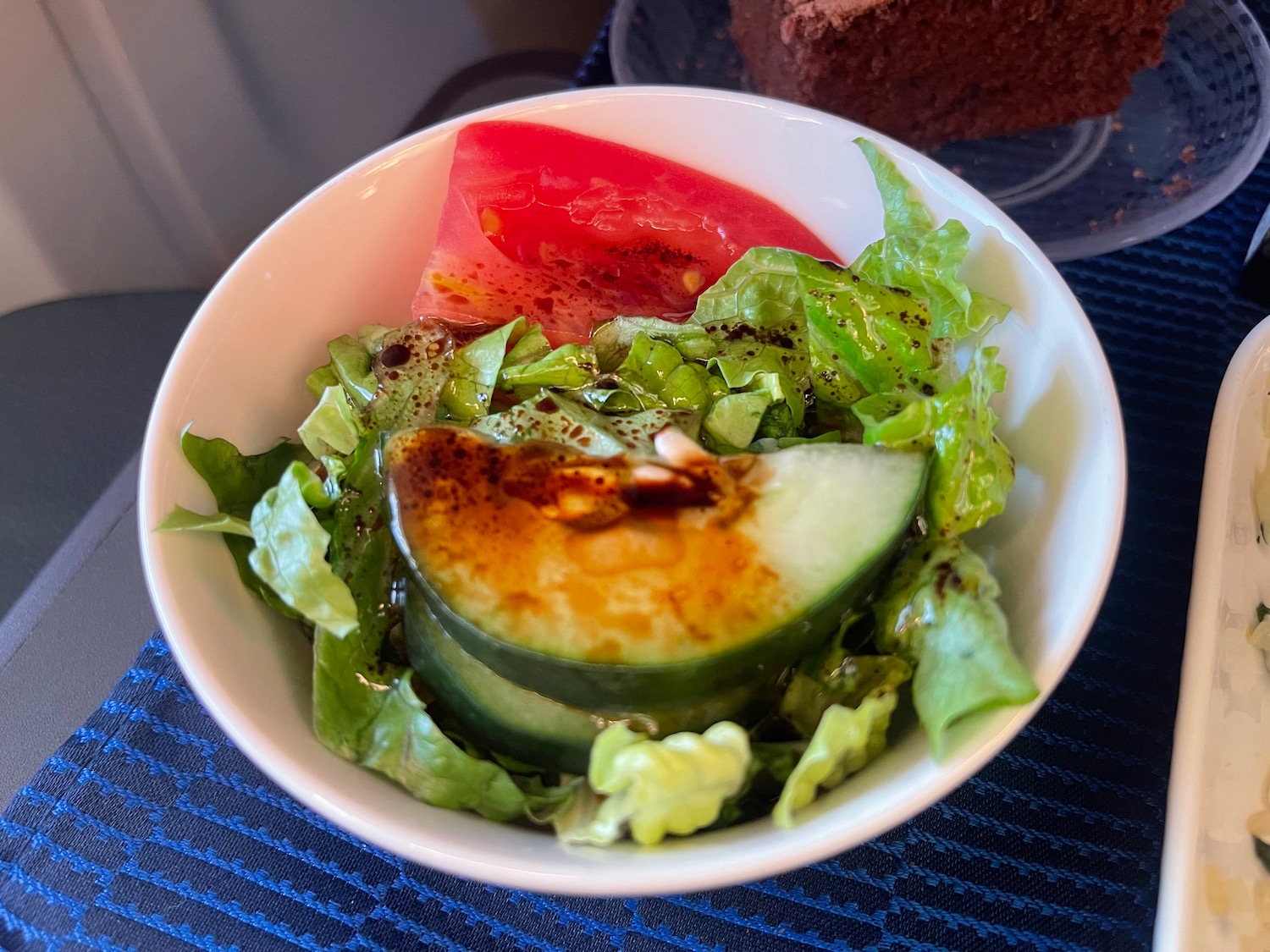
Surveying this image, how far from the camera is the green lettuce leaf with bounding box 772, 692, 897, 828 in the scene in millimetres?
426

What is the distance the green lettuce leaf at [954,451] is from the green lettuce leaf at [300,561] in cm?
31

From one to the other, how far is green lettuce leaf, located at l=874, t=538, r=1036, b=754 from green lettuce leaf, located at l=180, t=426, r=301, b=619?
1.17 ft

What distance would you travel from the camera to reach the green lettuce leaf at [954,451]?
50cm

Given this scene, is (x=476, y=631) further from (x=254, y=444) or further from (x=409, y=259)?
(x=409, y=259)

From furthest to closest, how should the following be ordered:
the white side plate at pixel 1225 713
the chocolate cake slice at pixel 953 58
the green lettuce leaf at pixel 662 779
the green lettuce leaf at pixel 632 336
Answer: the chocolate cake slice at pixel 953 58, the green lettuce leaf at pixel 632 336, the white side plate at pixel 1225 713, the green lettuce leaf at pixel 662 779

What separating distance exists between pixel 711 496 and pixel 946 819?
11.1 inches

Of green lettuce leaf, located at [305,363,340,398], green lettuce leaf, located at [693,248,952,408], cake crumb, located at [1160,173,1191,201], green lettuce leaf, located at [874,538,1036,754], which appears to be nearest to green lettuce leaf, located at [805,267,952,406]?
green lettuce leaf, located at [693,248,952,408]

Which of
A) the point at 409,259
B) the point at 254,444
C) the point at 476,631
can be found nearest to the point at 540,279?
the point at 409,259

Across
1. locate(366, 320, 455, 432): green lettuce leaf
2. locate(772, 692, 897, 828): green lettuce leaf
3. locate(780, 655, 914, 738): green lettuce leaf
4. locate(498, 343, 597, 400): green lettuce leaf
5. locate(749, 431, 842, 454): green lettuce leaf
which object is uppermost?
locate(366, 320, 455, 432): green lettuce leaf

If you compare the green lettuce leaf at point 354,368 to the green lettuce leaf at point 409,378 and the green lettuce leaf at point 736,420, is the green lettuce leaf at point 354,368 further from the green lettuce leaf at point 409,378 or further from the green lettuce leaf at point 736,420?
the green lettuce leaf at point 736,420

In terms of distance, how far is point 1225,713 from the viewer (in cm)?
59

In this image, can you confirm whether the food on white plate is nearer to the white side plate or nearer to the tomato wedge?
the tomato wedge

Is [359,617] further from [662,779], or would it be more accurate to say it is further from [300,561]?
[662,779]

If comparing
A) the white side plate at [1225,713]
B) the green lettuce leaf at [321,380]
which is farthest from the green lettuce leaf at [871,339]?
the green lettuce leaf at [321,380]
